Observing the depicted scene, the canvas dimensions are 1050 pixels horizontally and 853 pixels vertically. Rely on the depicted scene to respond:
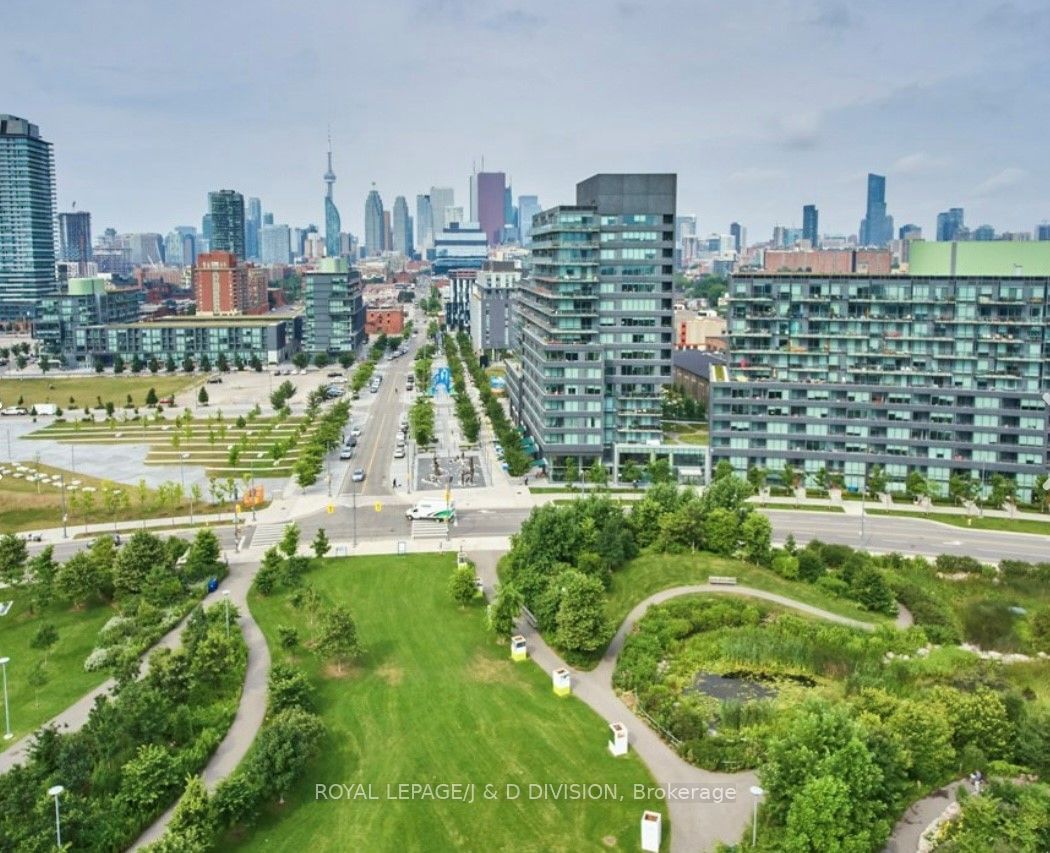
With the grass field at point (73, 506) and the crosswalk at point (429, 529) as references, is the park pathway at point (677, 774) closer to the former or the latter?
the crosswalk at point (429, 529)

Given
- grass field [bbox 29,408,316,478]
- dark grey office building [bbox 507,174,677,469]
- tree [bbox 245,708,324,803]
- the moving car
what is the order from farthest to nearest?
grass field [bbox 29,408,316,478] → dark grey office building [bbox 507,174,677,469] → the moving car → tree [bbox 245,708,324,803]

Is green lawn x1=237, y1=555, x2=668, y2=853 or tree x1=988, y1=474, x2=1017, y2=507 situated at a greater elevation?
tree x1=988, y1=474, x2=1017, y2=507

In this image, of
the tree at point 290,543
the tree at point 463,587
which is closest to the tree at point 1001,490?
the tree at point 463,587

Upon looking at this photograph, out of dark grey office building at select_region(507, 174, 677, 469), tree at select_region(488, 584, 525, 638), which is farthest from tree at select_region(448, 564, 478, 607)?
dark grey office building at select_region(507, 174, 677, 469)

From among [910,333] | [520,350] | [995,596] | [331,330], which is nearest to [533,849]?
[995,596]

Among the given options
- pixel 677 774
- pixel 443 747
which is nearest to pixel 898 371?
pixel 677 774

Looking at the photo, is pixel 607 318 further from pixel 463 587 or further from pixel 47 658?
pixel 47 658

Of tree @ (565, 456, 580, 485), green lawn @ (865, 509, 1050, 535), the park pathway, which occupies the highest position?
tree @ (565, 456, 580, 485)

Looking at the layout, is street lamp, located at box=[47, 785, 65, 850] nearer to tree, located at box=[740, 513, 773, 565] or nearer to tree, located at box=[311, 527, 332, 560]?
tree, located at box=[311, 527, 332, 560]
